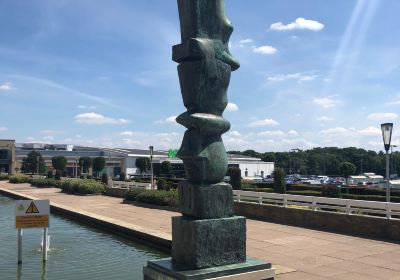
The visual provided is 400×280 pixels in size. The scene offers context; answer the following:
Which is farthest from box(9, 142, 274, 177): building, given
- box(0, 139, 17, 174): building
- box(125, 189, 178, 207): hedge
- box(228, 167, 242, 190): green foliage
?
box(125, 189, 178, 207): hedge

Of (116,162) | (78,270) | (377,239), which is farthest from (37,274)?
(116,162)

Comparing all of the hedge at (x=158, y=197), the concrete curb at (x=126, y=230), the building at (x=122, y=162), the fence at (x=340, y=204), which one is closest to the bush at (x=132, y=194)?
the hedge at (x=158, y=197)

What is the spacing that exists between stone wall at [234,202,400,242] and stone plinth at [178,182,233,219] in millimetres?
7325

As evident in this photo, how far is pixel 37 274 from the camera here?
830 cm

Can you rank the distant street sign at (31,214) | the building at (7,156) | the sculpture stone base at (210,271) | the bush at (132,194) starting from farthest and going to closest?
the building at (7,156), the bush at (132,194), the distant street sign at (31,214), the sculpture stone base at (210,271)

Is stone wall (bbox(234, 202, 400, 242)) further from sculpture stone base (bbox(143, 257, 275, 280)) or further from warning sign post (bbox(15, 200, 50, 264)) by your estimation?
warning sign post (bbox(15, 200, 50, 264))

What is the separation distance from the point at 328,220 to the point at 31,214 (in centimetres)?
857

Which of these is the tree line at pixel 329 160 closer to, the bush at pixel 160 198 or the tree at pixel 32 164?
the tree at pixel 32 164

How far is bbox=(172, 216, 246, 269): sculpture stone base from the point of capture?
5.29m

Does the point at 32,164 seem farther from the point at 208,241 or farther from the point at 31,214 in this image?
the point at 208,241

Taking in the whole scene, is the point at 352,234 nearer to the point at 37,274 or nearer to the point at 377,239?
the point at 377,239

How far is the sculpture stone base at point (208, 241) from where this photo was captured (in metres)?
5.29

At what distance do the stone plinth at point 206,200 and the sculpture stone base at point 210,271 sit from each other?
0.64m

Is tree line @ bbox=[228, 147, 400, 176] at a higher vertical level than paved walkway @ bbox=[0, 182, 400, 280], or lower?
higher
